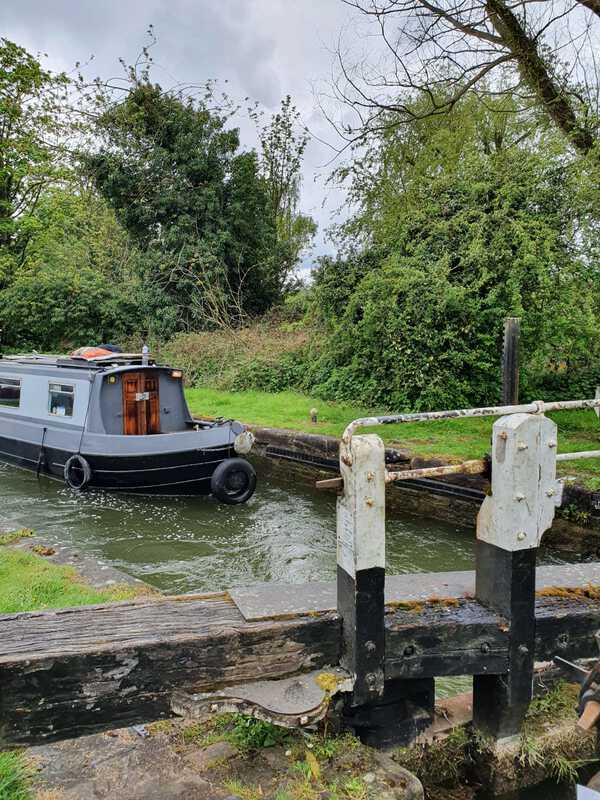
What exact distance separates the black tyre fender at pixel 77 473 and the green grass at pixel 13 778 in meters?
6.91

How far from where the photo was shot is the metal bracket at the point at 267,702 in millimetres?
2148

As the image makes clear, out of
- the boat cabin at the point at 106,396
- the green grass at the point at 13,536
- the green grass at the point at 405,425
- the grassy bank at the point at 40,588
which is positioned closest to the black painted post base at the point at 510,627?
the grassy bank at the point at 40,588

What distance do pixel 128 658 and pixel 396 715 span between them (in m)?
1.25

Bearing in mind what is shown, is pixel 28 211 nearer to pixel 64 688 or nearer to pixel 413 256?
pixel 413 256

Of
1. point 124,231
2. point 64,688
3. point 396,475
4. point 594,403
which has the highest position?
point 124,231

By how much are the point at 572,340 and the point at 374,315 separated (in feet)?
11.1

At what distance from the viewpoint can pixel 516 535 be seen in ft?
8.04

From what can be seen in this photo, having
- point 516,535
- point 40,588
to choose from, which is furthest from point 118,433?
point 516,535

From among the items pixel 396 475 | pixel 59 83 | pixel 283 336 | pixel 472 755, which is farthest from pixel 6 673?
pixel 59 83

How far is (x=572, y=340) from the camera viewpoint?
983 cm

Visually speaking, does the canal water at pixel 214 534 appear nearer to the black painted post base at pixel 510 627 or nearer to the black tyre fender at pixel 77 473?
the black tyre fender at pixel 77 473

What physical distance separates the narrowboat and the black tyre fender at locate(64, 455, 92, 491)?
0.01 m

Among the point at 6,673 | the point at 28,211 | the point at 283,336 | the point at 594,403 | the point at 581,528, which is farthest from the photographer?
the point at 28,211

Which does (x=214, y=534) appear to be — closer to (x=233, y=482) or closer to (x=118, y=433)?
(x=233, y=482)
